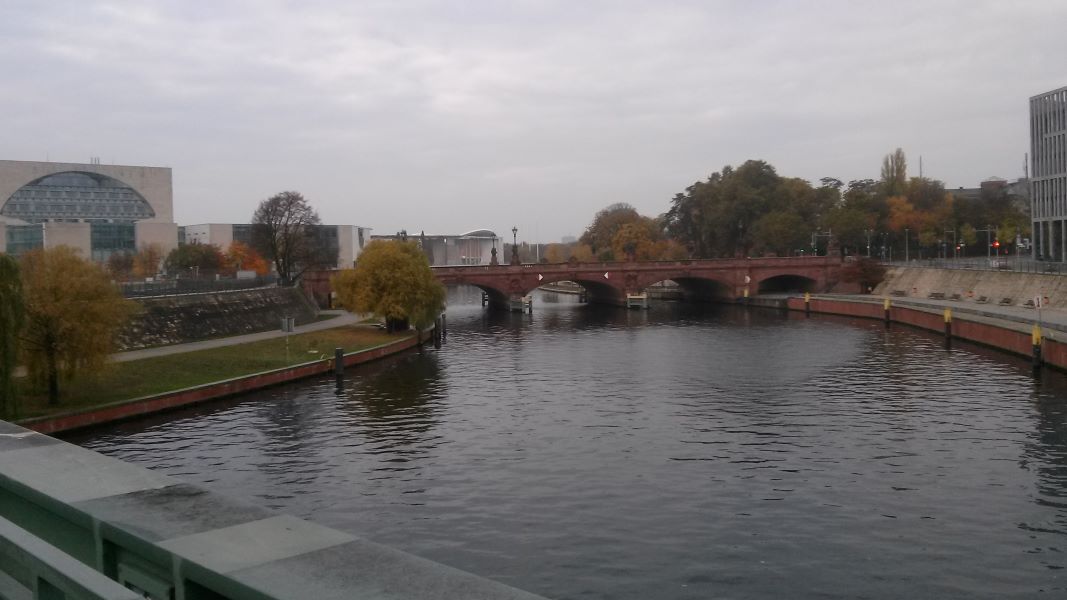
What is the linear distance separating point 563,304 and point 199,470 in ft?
308

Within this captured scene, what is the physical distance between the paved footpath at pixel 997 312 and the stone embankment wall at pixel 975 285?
5.54ft

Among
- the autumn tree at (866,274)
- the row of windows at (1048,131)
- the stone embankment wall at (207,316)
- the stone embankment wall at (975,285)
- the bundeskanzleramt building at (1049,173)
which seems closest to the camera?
the stone embankment wall at (207,316)

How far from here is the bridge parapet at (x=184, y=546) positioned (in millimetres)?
4660

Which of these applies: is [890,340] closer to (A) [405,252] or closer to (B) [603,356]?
(B) [603,356]

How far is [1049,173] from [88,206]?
11883 cm

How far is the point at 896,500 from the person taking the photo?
2392 cm

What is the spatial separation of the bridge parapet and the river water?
1304 cm

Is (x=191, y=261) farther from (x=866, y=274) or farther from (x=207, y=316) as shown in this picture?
(x=866, y=274)

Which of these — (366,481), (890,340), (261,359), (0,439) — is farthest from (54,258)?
(890,340)

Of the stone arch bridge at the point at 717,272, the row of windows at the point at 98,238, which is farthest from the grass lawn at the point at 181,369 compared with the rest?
the row of windows at the point at 98,238

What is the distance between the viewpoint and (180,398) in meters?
39.5

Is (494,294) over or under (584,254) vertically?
under

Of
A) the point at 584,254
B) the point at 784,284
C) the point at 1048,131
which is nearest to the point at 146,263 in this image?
the point at 784,284

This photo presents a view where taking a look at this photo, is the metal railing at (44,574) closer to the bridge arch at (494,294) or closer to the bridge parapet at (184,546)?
the bridge parapet at (184,546)
